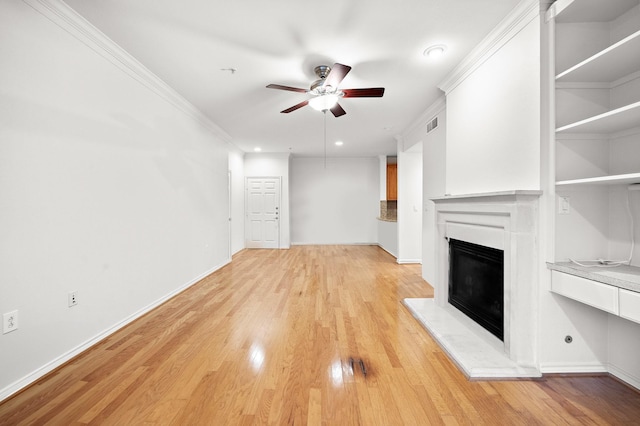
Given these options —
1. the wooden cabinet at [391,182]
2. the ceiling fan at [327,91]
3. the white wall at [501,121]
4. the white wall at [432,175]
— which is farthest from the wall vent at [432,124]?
the wooden cabinet at [391,182]

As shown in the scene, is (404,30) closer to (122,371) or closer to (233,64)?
(233,64)

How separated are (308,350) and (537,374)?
62.6 inches

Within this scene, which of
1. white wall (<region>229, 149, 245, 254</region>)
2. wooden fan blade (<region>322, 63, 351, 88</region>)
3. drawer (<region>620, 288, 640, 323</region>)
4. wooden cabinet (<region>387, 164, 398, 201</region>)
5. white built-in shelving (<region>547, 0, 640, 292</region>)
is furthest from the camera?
wooden cabinet (<region>387, 164, 398, 201</region>)

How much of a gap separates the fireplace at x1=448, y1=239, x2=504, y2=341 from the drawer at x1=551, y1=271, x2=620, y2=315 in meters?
0.42

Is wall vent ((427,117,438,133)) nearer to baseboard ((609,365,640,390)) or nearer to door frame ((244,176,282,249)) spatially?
baseboard ((609,365,640,390))

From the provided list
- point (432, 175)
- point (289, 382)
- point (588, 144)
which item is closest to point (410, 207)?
point (432, 175)

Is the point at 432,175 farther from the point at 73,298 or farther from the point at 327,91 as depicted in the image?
the point at 73,298

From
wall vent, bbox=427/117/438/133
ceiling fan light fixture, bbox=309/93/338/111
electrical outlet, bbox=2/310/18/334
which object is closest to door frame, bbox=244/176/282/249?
wall vent, bbox=427/117/438/133

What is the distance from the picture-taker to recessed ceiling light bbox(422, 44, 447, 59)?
2.46 metres

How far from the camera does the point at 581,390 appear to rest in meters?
A: 1.71

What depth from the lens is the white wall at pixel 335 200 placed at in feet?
26.3

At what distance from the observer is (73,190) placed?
208cm

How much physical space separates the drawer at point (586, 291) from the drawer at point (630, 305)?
0.10ft

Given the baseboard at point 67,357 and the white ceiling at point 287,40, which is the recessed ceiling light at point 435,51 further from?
the baseboard at point 67,357
